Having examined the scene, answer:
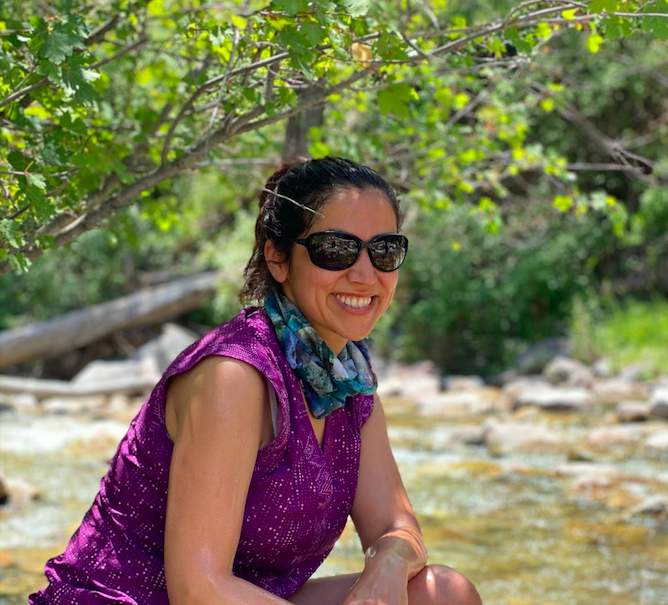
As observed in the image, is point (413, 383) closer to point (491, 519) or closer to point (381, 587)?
point (491, 519)

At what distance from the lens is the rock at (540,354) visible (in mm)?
11352

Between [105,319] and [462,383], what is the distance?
4565 millimetres

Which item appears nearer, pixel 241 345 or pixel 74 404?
pixel 241 345

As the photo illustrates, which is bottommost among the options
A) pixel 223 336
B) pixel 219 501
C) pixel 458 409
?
pixel 458 409

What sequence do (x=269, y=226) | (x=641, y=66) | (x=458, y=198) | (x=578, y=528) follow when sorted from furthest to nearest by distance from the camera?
(x=641, y=66), (x=578, y=528), (x=458, y=198), (x=269, y=226)

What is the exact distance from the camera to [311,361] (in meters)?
2.07

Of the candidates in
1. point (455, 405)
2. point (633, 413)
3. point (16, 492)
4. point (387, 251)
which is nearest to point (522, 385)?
point (455, 405)

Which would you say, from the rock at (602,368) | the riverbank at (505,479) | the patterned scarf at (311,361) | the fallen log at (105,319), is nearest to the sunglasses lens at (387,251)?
the patterned scarf at (311,361)

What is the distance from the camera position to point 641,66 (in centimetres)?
1095

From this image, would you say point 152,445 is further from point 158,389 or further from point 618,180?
point 618,180

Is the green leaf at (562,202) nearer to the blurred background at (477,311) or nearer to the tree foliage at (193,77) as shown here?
the blurred background at (477,311)

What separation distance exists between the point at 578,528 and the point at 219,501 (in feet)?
13.4

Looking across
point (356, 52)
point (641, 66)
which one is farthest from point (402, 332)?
point (356, 52)

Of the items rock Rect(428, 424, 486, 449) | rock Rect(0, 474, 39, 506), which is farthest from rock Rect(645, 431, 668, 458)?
rock Rect(0, 474, 39, 506)
